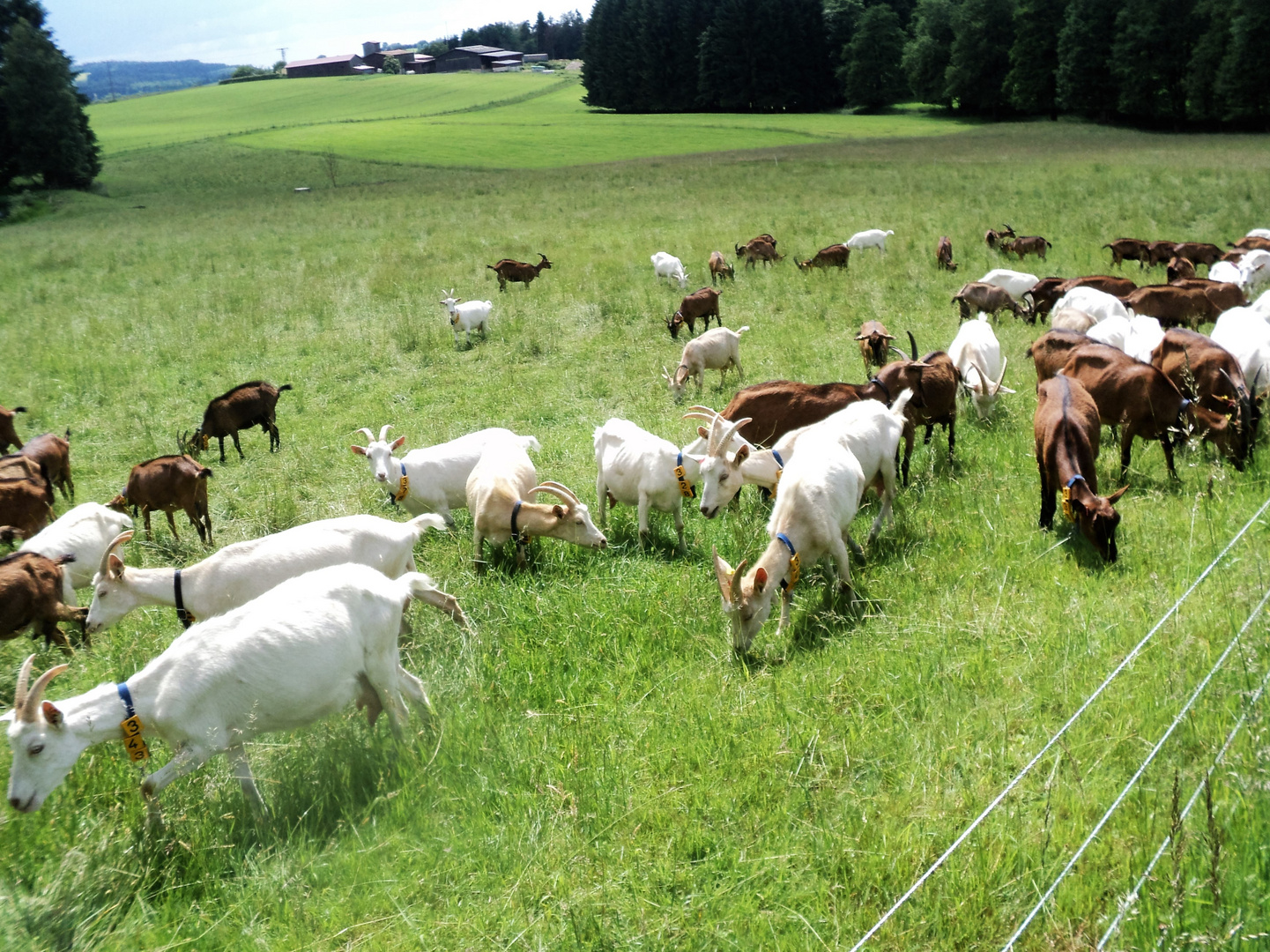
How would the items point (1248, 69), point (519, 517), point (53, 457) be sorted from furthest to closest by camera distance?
1. point (1248, 69)
2. point (53, 457)
3. point (519, 517)

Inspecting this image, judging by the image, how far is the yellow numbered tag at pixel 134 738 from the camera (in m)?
4.66

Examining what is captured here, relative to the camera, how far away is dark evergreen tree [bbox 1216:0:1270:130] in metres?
50.7

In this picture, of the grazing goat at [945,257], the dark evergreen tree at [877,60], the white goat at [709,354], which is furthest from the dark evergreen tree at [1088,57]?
the white goat at [709,354]

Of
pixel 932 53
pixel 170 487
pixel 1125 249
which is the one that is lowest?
pixel 170 487

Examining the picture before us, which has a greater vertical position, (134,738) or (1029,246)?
(1029,246)

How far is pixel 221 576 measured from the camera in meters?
6.52

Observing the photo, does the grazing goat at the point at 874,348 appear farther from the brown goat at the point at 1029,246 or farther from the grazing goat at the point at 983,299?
the brown goat at the point at 1029,246

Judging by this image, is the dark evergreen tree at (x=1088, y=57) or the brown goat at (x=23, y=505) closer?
the brown goat at (x=23, y=505)

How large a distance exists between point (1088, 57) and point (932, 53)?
16220mm

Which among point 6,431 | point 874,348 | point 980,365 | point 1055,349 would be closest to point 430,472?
point 874,348

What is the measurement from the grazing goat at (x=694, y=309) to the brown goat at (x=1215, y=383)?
8007mm

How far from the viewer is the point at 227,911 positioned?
154 inches

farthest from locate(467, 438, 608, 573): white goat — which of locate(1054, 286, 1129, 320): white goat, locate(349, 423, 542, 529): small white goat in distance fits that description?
locate(1054, 286, 1129, 320): white goat

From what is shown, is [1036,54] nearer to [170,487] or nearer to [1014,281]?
[1014,281]
